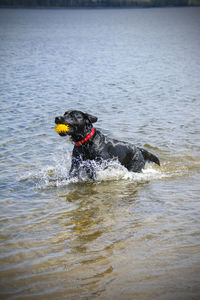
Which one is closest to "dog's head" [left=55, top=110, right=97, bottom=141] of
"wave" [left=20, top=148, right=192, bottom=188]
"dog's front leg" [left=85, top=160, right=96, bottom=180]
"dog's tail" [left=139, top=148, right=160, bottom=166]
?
"dog's front leg" [left=85, top=160, right=96, bottom=180]

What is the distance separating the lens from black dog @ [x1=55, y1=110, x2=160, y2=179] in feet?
21.6

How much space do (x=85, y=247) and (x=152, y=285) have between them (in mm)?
1102

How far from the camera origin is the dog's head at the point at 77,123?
647cm

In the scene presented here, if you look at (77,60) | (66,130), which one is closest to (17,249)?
(66,130)

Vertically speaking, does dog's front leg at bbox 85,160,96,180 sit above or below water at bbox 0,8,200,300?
above

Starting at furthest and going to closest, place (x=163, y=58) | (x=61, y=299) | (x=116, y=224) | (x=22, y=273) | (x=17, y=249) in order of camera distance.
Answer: (x=163, y=58), (x=116, y=224), (x=17, y=249), (x=22, y=273), (x=61, y=299)

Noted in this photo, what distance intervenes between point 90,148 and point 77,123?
566 millimetres

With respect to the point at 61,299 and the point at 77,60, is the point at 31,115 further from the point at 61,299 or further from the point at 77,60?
the point at 77,60

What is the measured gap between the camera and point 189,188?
21.5ft

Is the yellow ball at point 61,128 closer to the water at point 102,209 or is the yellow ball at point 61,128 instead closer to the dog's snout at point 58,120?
the dog's snout at point 58,120

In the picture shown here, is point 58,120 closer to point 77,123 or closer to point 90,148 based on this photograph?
point 77,123

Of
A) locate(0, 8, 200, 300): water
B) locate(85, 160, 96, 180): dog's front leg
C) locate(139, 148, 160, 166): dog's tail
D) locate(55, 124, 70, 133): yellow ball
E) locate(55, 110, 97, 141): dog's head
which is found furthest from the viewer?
locate(139, 148, 160, 166): dog's tail

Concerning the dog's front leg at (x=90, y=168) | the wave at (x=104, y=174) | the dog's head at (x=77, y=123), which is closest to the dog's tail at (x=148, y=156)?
the wave at (x=104, y=174)

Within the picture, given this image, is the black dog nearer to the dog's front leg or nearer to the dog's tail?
the dog's front leg
